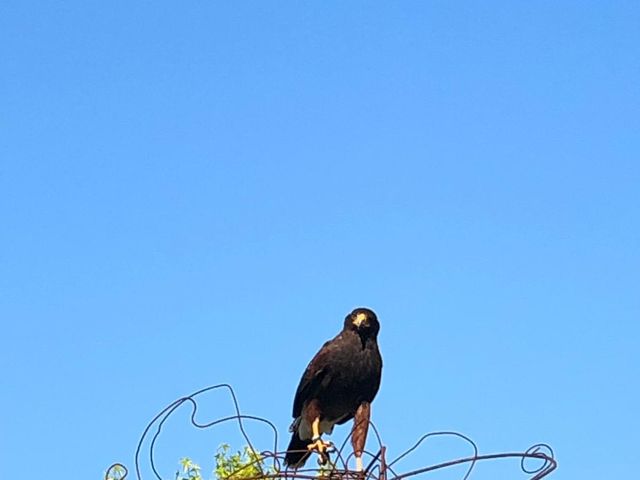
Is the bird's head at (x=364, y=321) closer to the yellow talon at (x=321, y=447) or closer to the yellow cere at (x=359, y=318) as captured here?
the yellow cere at (x=359, y=318)

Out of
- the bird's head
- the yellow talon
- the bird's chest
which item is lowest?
the yellow talon

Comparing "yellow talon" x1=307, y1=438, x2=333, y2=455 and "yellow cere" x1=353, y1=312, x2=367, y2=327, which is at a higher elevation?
"yellow cere" x1=353, y1=312, x2=367, y2=327

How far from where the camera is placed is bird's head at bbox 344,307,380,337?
23.3ft

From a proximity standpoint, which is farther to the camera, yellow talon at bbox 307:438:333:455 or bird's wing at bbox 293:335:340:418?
bird's wing at bbox 293:335:340:418

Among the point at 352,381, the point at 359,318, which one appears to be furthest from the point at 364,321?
the point at 352,381

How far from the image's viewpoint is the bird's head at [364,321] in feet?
23.3

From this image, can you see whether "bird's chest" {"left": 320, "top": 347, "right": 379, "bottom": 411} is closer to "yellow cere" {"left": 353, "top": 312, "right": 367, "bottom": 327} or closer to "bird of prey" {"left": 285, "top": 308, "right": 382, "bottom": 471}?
"bird of prey" {"left": 285, "top": 308, "right": 382, "bottom": 471}

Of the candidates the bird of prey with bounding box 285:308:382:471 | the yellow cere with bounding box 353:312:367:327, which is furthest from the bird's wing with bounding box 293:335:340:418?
the yellow cere with bounding box 353:312:367:327

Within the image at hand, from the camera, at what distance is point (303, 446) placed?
22.7 feet

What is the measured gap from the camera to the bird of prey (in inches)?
276

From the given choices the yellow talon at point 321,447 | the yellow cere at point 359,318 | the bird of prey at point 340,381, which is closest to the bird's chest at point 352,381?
the bird of prey at point 340,381

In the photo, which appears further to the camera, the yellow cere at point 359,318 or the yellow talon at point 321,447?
the yellow cere at point 359,318

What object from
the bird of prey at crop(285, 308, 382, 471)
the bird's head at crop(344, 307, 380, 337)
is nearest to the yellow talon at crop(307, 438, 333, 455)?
the bird of prey at crop(285, 308, 382, 471)

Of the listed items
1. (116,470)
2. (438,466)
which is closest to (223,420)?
(116,470)
